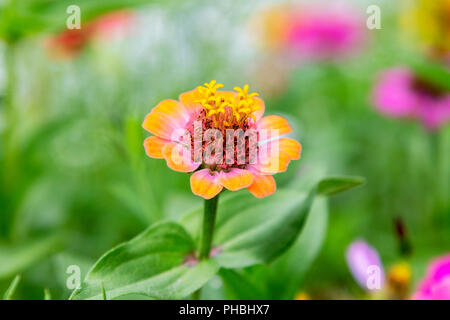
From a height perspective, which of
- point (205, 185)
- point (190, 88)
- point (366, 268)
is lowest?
point (366, 268)

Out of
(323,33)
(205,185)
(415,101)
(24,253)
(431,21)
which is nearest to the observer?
(205,185)

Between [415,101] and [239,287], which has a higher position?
[415,101]

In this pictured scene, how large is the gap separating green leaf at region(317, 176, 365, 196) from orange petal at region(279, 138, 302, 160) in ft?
0.16

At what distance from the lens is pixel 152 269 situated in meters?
0.36

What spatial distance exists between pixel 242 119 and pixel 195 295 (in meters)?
0.13

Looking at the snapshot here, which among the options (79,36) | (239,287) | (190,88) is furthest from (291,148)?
(79,36)

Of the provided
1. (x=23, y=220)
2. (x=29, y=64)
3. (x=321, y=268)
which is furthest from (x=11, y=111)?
(x=321, y=268)

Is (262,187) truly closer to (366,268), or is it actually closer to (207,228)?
(207,228)

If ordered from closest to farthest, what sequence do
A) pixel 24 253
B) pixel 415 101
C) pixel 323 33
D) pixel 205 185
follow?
pixel 205 185 → pixel 24 253 → pixel 415 101 → pixel 323 33

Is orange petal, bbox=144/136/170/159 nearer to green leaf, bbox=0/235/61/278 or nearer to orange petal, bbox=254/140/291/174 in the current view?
orange petal, bbox=254/140/291/174

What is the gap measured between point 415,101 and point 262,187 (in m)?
0.67

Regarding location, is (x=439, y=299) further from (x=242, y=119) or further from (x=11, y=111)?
(x=11, y=111)

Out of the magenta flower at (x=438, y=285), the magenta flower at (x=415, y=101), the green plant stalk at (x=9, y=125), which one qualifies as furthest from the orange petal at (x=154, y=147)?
the magenta flower at (x=415, y=101)

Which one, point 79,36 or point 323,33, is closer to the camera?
point 79,36
